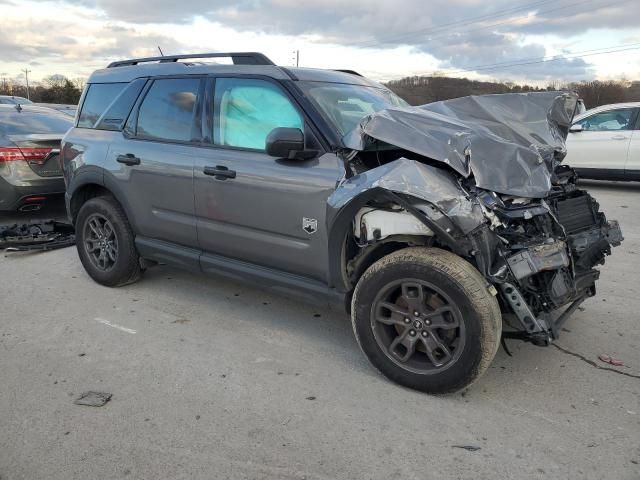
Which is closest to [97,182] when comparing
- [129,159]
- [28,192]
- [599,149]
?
[129,159]

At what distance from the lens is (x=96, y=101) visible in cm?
514

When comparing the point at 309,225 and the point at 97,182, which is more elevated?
the point at 97,182

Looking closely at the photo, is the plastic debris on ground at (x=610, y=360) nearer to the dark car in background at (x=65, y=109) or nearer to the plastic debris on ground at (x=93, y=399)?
the plastic debris on ground at (x=93, y=399)

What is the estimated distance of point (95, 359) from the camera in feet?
12.0

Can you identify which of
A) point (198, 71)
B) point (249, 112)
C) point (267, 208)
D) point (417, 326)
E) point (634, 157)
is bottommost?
point (417, 326)

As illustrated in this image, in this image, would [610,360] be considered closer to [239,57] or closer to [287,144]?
[287,144]

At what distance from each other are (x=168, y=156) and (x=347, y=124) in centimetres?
149

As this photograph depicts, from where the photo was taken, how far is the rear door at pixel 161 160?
423 cm

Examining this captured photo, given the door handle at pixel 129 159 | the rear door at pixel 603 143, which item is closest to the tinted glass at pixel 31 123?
the door handle at pixel 129 159

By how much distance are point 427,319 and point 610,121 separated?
9.20 m

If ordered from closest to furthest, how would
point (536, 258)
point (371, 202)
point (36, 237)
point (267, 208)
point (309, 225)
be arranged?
point (536, 258) → point (371, 202) → point (309, 225) → point (267, 208) → point (36, 237)

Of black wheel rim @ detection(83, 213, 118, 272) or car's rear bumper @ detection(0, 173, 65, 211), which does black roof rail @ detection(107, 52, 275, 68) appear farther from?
car's rear bumper @ detection(0, 173, 65, 211)

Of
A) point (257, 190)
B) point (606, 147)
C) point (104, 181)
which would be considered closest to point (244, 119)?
point (257, 190)

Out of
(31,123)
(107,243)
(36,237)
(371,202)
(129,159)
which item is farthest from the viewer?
(31,123)
